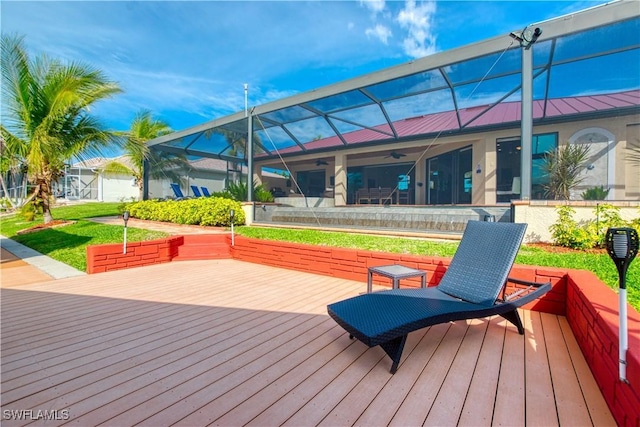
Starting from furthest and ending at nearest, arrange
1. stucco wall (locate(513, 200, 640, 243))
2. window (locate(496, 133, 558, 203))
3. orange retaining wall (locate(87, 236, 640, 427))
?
window (locate(496, 133, 558, 203)) → stucco wall (locate(513, 200, 640, 243)) → orange retaining wall (locate(87, 236, 640, 427))

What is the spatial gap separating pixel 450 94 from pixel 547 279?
7019mm

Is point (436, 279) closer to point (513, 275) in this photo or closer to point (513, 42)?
point (513, 275)

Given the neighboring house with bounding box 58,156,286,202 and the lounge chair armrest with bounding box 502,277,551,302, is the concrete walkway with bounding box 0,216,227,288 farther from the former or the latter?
the neighboring house with bounding box 58,156,286,202

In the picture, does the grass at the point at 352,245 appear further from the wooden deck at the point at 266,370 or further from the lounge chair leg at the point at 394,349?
the lounge chair leg at the point at 394,349

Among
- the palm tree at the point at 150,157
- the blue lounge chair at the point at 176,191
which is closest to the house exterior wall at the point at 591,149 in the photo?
the palm tree at the point at 150,157

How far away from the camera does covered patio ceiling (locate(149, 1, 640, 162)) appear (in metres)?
6.04

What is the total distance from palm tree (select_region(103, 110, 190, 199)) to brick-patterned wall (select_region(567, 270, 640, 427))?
525 inches

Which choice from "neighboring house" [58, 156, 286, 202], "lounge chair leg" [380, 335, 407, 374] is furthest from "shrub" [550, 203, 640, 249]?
"neighboring house" [58, 156, 286, 202]

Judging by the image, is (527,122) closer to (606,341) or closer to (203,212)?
(606,341)

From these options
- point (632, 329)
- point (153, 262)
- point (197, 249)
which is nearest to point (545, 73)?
point (632, 329)

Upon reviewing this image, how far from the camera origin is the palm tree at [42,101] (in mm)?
9055

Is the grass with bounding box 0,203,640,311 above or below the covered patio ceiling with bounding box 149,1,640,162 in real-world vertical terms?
below

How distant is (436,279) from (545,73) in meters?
7.19

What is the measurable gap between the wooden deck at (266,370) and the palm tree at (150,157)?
34.6ft
